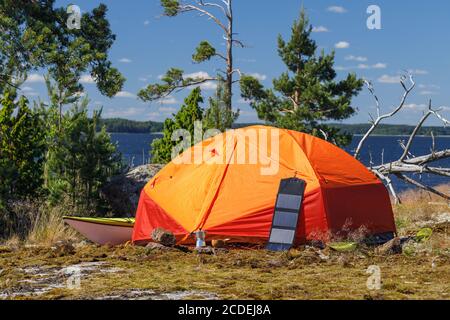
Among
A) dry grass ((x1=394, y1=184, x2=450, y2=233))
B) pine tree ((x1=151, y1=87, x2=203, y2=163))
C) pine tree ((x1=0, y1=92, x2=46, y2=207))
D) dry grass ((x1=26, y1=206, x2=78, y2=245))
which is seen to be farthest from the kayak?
pine tree ((x1=151, y1=87, x2=203, y2=163))

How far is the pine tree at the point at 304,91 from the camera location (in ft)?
90.6

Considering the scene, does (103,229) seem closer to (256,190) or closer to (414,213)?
(256,190)

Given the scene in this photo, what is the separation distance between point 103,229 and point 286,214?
3158 mm

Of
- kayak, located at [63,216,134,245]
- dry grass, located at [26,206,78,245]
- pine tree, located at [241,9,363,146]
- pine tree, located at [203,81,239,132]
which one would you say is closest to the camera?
kayak, located at [63,216,134,245]

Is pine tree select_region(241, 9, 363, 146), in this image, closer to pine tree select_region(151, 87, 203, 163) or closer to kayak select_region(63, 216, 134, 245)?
pine tree select_region(151, 87, 203, 163)

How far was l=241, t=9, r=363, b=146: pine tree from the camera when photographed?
27625 mm

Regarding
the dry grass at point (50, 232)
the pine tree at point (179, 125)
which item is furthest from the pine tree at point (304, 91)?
the dry grass at point (50, 232)

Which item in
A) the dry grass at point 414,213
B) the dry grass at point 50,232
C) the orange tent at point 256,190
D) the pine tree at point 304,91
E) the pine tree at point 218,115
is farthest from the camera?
the pine tree at point 304,91

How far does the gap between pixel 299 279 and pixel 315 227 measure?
106 inches

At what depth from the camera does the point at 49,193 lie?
14.9m

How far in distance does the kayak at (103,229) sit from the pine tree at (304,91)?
52.6 feet

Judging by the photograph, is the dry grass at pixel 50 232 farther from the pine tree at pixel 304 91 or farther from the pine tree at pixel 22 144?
the pine tree at pixel 304 91

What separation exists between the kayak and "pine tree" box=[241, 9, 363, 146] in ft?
52.6
